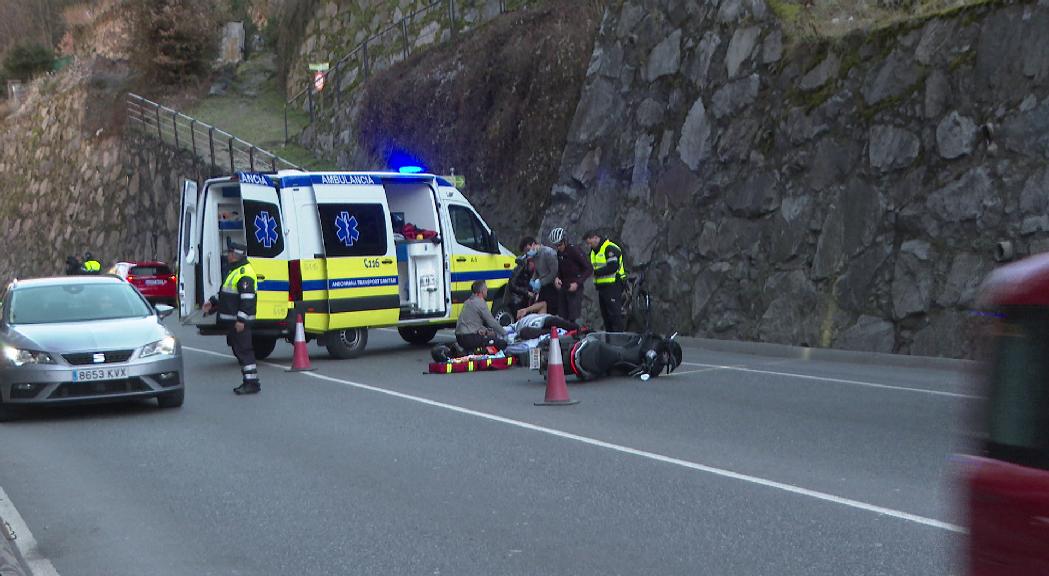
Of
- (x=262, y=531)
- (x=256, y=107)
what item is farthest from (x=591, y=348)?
(x=256, y=107)

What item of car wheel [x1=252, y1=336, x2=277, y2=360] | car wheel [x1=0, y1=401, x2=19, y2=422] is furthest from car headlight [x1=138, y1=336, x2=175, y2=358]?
car wheel [x1=252, y1=336, x2=277, y2=360]

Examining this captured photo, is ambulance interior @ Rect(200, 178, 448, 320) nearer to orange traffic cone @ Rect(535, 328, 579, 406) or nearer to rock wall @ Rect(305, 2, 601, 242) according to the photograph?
orange traffic cone @ Rect(535, 328, 579, 406)

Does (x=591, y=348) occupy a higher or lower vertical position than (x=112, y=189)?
lower

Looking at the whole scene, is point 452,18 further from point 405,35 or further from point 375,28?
point 375,28

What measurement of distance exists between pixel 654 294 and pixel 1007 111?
7516mm

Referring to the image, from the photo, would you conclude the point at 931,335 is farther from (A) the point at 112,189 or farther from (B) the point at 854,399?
(A) the point at 112,189

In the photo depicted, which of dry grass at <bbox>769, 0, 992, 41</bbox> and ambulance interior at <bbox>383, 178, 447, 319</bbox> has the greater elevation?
dry grass at <bbox>769, 0, 992, 41</bbox>

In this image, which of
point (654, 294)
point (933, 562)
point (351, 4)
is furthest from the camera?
point (351, 4)

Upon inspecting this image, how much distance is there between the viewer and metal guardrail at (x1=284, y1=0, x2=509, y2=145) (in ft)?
117

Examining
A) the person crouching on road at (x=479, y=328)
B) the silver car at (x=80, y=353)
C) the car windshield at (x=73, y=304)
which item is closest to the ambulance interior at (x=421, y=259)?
the person crouching on road at (x=479, y=328)

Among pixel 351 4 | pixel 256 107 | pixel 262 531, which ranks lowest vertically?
pixel 262 531

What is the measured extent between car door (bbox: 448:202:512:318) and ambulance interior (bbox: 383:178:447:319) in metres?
0.25

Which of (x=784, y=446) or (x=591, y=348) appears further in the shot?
(x=591, y=348)

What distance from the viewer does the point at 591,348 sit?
1439 cm
